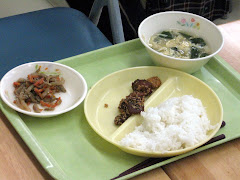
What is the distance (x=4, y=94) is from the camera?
1297 millimetres

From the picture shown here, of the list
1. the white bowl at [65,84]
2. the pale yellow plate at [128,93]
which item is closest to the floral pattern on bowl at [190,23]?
the pale yellow plate at [128,93]

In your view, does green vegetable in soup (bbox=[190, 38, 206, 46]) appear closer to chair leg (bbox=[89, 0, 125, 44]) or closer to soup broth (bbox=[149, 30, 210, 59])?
soup broth (bbox=[149, 30, 210, 59])

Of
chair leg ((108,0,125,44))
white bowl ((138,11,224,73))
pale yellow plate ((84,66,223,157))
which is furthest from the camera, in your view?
chair leg ((108,0,125,44))

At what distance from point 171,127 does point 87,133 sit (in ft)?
1.02

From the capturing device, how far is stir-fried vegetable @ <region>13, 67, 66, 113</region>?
1310mm

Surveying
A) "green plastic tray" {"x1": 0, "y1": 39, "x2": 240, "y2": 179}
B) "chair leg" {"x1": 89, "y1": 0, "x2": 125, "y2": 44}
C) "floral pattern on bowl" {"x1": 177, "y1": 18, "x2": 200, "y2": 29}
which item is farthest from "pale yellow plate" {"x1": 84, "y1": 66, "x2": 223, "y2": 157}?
"chair leg" {"x1": 89, "y1": 0, "x2": 125, "y2": 44}

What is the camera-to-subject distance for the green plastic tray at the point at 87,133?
1.12m

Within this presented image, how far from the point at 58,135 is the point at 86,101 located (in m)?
0.17

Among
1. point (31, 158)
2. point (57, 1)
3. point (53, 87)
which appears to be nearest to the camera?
point (31, 158)

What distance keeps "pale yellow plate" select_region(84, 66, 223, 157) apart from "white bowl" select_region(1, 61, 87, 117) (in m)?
0.07

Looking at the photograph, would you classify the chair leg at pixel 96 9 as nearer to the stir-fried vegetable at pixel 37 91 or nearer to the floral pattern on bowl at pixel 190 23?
the floral pattern on bowl at pixel 190 23

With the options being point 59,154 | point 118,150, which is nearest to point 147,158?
point 118,150

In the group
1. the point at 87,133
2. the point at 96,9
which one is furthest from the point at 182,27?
the point at 87,133

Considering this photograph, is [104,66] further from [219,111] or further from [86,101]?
[219,111]
